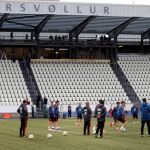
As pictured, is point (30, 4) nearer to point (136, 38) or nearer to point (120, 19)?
point (120, 19)

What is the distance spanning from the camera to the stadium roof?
5519 centimetres

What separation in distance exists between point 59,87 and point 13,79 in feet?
15.2

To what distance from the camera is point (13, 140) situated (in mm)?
25188

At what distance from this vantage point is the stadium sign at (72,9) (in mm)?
53094

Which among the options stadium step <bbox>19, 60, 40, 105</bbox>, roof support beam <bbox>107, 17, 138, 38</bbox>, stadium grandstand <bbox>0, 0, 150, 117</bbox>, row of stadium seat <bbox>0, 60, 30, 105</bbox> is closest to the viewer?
row of stadium seat <bbox>0, 60, 30, 105</bbox>

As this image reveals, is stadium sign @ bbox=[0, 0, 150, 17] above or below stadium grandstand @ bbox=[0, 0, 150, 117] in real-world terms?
above

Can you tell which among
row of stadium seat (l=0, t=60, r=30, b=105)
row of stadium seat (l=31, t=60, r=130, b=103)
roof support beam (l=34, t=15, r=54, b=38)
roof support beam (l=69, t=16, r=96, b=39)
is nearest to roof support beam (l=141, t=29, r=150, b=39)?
row of stadium seat (l=31, t=60, r=130, b=103)

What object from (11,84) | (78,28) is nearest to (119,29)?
(78,28)

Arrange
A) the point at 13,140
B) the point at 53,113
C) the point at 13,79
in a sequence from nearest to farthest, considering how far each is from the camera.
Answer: the point at 13,140
the point at 53,113
the point at 13,79

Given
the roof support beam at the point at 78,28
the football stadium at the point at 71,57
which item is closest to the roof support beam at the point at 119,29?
the football stadium at the point at 71,57

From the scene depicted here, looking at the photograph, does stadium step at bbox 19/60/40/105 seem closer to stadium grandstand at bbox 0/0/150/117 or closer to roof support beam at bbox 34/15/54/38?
stadium grandstand at bbox 0/0/150/117

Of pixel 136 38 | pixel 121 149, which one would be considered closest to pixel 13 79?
pixel 136 38

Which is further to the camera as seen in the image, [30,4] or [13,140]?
[30,4]

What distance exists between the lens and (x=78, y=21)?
6016 cm
